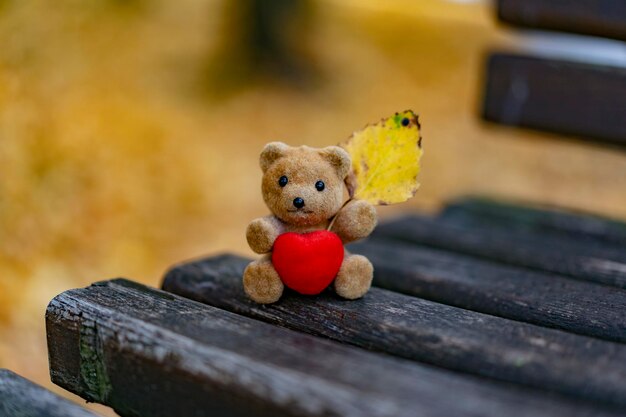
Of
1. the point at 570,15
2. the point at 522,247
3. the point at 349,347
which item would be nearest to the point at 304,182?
the point at 349,347

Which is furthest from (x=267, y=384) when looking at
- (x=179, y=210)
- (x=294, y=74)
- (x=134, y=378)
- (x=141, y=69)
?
(x=294, y=74)

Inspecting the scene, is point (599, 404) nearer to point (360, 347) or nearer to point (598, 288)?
point (360, 347)

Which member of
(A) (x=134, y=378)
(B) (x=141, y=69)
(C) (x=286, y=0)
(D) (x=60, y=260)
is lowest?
(D) (x=60, y=260)

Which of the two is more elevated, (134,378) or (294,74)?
(294,74)

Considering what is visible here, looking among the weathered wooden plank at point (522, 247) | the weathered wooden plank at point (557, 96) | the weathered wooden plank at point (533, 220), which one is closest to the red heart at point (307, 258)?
the weathered wooden plank at point (522, 247)

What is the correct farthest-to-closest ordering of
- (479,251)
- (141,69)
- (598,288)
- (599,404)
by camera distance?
(141,69) → (479,251) → (598,288) → (599,404)

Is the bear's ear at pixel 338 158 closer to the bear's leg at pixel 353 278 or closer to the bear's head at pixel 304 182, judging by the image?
the bear's head at pixel 304 182
